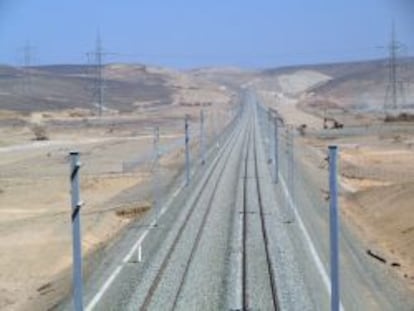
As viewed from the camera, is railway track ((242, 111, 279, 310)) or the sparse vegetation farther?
the sparse vegetation

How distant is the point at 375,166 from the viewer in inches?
2480

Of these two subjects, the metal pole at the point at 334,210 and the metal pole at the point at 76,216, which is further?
the metal pole at the point at 76,216

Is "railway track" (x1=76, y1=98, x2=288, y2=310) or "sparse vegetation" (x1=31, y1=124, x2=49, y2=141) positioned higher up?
"railway track" (x1=76, y1=98, x2=288, y2=310)

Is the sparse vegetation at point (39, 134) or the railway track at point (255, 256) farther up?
the railway track at point (255, 256)

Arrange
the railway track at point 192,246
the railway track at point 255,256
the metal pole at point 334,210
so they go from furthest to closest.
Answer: the railway track at point 192,246, the railway track at point 255,256, the metal pole at point 334,210

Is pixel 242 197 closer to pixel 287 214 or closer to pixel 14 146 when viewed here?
pixel 287 214

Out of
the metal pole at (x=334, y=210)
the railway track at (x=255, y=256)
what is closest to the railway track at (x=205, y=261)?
the railway track at (x=255, y=256)

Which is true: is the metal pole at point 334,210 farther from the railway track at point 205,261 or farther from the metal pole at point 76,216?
the railway track at point 205,261

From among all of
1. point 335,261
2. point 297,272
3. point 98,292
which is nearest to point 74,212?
point 335,261

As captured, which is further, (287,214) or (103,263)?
(287,214)

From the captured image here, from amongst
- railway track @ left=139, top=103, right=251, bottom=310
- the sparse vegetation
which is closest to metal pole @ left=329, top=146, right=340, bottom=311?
railway track @ left=139, top=103, right=251, bottom=310

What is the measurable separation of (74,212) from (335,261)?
4.11 meters

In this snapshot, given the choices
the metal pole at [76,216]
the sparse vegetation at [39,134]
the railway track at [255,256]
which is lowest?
the sparse vegetation at [39,134]

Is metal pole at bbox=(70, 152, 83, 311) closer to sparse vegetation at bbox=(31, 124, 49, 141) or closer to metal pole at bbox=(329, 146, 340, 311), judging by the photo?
metal pole at bbox=(329, 146, 340, 311)
